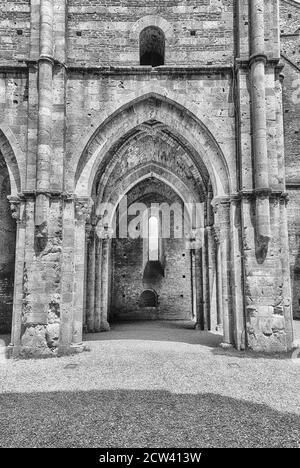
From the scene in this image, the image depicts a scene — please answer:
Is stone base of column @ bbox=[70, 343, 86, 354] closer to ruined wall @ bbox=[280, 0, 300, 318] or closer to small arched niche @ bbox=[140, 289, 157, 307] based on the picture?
ruined wall @ bbox=[280, 0, 300, 318]

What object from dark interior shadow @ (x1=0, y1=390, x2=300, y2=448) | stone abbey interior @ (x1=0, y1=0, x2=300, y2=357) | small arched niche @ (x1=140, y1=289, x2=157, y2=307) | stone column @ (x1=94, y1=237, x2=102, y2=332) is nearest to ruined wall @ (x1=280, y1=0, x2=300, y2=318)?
small arched niche @ (x1=140, y1=289, x2=157, y2=307)

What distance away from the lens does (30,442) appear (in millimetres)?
3031

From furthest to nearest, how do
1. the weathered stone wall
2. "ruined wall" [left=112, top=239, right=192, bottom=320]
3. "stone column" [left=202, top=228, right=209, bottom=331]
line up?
"ruined wall" [left=112, top=239, right=192, bottom=320], "stone column" [left=202, top=228, right=209, bottom=331], the weathered stone wall

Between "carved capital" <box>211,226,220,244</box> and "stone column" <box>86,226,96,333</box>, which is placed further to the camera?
"stone column" <box>86,226,96,333</box>

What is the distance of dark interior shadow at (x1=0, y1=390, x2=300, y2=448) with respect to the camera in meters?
3.05

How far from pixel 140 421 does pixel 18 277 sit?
4466 millimetres

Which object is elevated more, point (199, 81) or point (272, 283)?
point (199, 81)

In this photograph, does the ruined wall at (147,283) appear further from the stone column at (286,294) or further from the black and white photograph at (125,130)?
the stone column at (286,294)

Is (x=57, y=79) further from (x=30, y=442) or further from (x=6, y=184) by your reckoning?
(x=30, y=442)

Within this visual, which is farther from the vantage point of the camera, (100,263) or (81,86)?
(100,263)

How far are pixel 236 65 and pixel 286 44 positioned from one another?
10.4 m

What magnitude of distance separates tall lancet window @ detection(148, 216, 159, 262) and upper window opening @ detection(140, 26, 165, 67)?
9079 mm

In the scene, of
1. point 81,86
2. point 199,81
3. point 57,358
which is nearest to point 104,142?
point 81,86

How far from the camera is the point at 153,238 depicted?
689 inches
